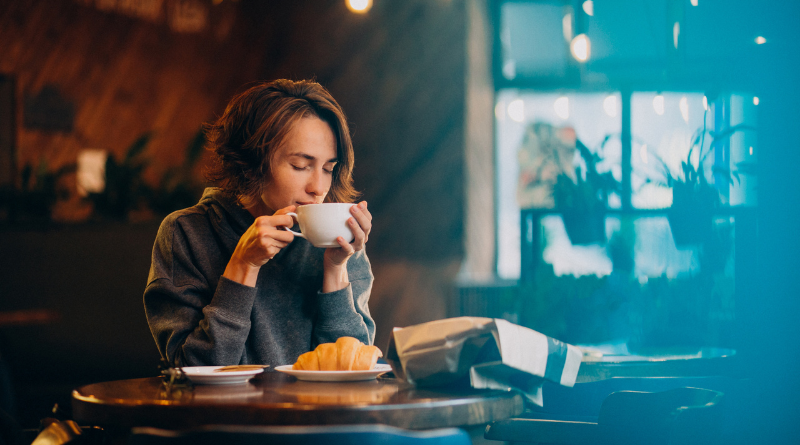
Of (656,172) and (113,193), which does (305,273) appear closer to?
(656,172)

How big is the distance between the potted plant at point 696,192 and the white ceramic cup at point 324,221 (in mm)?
883

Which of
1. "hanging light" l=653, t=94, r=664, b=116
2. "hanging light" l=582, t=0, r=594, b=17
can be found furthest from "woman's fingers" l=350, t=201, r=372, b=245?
"hanging light" l=582, t=0, r=594, b=17

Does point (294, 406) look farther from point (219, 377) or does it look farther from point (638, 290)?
point (638, 290)

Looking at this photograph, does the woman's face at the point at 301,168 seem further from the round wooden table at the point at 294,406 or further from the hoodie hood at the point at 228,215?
the round wooden table at the point at 294,406

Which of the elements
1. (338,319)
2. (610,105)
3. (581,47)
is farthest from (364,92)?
(338,319)

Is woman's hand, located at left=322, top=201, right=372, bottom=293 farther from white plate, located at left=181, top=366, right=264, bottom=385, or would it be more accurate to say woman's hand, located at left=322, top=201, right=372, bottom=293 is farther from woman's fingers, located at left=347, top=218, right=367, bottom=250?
white plate, located at left=181, top=366, right=264, bottom=385

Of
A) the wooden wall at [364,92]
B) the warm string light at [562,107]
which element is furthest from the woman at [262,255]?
the warm string light at [562,107]

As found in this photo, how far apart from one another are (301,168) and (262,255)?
286 millimetres

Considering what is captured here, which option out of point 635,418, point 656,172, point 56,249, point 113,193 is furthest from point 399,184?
point 635,418

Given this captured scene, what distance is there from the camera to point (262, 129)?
5.04 ft

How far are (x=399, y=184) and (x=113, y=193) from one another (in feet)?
6.75

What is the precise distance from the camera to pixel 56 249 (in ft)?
11.0

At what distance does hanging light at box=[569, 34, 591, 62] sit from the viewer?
4.59m

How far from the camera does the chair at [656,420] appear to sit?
122 cm
